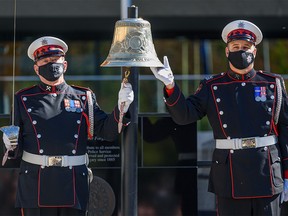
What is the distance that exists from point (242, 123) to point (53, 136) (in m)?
1.26

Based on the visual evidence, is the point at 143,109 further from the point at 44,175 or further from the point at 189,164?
the point at 44,175

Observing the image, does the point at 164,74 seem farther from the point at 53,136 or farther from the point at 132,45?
the point at 53,136

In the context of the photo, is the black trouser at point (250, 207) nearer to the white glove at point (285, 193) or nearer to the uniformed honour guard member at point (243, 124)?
the uniformed honour guard member at point (243, 124)

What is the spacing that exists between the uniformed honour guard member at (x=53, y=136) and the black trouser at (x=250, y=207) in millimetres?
880

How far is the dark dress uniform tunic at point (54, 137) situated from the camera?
5.29 m

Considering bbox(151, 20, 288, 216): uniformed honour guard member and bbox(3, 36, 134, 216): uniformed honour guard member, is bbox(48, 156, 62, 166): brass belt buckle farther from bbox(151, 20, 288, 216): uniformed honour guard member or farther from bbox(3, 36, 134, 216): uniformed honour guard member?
bbox(151, 20, 288, 216): uniformed honour guard member

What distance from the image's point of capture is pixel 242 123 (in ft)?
17.5

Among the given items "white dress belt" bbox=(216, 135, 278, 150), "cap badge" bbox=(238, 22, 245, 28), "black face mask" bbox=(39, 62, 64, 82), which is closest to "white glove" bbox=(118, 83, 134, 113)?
"black face mask" bbox=(39, 62, 64, 82)

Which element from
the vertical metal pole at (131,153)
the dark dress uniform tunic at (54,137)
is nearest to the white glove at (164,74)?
the vertical metal pole at (131,153)

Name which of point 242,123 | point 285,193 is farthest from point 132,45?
point 285,193

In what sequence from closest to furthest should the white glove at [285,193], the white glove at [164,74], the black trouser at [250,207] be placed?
the white glove at [164,74]
the black trouser at [250,207]
the white glove at [285,193]

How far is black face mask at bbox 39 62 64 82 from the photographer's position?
17.5ft

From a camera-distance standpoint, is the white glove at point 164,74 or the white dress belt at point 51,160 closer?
the white glove at point 164,74

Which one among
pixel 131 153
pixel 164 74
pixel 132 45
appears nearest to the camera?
pixel 164 74
